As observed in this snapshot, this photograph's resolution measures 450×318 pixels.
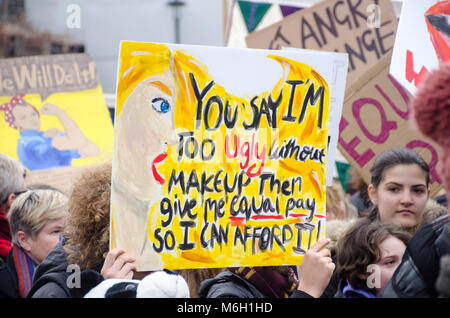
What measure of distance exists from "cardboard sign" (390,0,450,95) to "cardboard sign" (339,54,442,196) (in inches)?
28.1

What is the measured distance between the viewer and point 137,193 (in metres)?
2.08

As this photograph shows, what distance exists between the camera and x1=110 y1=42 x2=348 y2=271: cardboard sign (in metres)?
2.07

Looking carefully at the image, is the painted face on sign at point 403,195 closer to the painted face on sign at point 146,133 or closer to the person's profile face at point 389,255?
the person's profile face at point 389,255

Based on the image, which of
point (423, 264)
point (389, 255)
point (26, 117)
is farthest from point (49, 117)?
point (423, 264)

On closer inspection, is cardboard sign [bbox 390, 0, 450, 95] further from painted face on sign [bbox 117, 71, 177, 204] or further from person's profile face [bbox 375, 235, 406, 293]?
painted face on sign [bbox 117, 71, 177, 204]

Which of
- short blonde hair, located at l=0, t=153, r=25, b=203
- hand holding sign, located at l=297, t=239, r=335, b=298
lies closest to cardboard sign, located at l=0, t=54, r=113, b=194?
short blonde hair, located at l=0, t=153, r=25, b=203

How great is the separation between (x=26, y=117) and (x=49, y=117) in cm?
13

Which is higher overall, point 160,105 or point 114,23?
point 114,23

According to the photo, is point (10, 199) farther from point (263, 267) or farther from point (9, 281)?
point (263, 267)

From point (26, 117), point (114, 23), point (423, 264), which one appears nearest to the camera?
point (423, 264)

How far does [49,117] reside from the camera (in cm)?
359

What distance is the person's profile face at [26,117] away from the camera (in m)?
3.50
